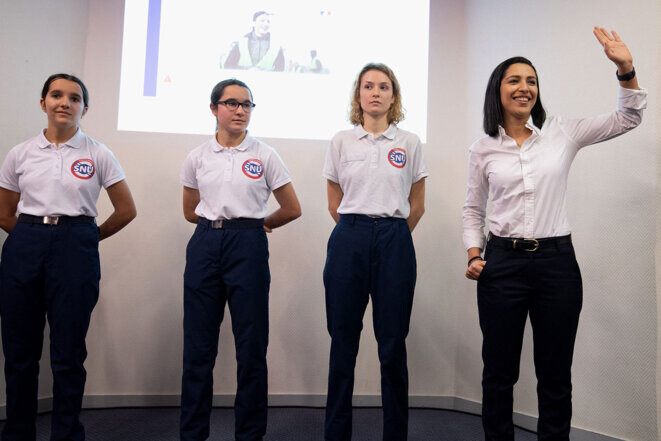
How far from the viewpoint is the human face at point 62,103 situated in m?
2.27

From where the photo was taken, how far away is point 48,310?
2.21 m

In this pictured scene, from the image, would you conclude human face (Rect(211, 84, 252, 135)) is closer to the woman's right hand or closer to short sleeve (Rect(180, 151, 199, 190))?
short sleeve (Rect(180, 151, 199, 190))

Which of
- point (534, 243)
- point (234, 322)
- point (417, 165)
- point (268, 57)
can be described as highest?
point (268, 57)

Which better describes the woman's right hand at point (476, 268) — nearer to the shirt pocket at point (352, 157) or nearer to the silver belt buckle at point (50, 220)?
the shirt pocket at point (352, 157)

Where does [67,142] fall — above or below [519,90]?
below

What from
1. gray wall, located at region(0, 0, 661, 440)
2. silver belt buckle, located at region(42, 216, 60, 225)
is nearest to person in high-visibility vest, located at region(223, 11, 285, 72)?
gray wall, located at region(0, 0, 661, 440)

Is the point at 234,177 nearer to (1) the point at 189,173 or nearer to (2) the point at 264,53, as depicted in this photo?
(1) the point at 189,173

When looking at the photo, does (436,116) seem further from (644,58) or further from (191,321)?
(191,321)

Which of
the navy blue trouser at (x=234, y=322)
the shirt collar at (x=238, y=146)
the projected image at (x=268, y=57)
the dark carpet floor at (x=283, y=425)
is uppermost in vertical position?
the projected image at (x=268, y=57)

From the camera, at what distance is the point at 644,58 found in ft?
7.52

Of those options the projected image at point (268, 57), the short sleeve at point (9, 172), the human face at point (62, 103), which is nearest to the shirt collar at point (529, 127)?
the projected image at point (268, 57)

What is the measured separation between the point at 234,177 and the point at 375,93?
2.46ft

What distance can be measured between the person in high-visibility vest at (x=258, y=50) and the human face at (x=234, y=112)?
2.74 ft

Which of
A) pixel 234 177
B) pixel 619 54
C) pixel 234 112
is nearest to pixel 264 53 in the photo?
pixel 234 112
